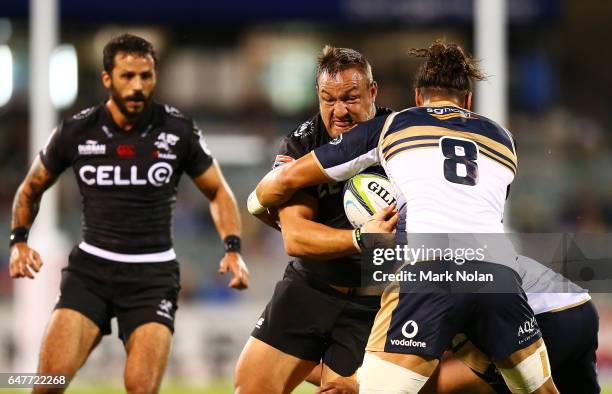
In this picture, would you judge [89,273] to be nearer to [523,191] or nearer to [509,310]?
[509,310]

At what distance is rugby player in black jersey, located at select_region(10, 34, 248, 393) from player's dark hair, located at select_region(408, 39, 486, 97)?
1.83m

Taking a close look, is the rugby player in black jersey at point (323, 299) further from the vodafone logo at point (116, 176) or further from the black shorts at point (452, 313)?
the vodafone logo at point (116, 176)

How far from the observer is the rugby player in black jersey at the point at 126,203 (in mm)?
6644

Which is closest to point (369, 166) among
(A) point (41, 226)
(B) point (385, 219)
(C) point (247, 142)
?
(B) point (385, 219)

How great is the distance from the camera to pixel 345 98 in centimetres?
582

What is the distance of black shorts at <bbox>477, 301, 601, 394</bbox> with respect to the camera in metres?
5.75

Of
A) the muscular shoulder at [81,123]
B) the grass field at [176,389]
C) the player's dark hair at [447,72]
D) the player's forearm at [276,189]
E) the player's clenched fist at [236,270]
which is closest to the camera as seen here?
the player's dark hair at [447,72]

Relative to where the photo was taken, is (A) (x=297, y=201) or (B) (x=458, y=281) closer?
(B) (x=458, y=281)

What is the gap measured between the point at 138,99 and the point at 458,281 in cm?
268

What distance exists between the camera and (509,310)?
507 centimetres

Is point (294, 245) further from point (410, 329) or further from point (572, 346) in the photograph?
point (572, 346)

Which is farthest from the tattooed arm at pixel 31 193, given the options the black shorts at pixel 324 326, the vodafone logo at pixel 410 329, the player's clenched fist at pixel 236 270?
the vodafone logo at pixel 410 329

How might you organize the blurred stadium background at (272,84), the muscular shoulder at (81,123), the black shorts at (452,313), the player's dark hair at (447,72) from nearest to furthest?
the black shorts at (452,313), the player's dark hair at (447,72), the muscular shoulder at (81,123), the blurred stadium background at (272,84)

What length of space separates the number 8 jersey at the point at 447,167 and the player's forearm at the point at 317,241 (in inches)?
15.2
